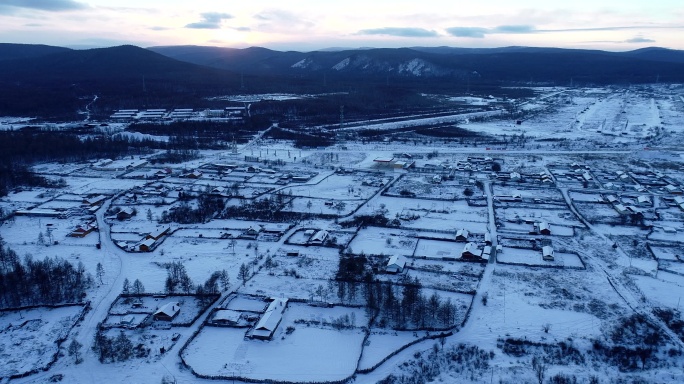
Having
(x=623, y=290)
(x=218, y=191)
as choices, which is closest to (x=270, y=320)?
(x=623, y=290)

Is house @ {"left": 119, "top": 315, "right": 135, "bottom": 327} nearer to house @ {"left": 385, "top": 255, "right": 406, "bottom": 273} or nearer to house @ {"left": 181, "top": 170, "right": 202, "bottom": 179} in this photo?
house @ {"left": 385, "top": 255, "right": 406, "bottom": 273}

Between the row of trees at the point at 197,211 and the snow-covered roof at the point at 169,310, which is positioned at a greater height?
the row of trees at the point at 197,211

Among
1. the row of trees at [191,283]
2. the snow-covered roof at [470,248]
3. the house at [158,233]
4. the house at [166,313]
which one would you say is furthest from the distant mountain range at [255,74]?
the snow-covered roof at [470,248]

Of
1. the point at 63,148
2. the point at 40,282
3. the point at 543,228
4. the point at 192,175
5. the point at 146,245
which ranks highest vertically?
the point at 63,148

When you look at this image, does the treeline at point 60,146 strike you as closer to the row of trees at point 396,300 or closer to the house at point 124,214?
the house at point 124,214

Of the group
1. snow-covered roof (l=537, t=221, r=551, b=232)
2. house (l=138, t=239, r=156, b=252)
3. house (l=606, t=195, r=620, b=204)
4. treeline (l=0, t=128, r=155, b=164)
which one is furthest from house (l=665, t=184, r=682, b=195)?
treeline (l=0, t=128, r=155, b=164)

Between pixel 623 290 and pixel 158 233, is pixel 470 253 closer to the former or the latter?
pixel 623 290
